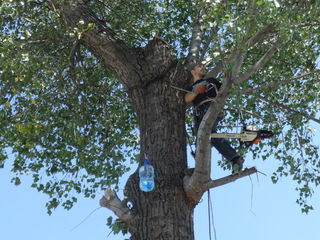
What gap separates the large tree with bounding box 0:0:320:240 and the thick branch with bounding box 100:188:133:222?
0.01m

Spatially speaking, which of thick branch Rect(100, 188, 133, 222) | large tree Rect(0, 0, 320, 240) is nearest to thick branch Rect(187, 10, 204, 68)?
large tree Rect(0, 0, 320, 240)

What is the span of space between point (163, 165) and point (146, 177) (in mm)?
341

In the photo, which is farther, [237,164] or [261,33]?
[237,164]

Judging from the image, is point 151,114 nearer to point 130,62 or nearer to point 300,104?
point 130,62

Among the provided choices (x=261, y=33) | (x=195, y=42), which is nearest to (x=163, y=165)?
(x=261, y=33)

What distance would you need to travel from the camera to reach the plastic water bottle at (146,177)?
6562 mm

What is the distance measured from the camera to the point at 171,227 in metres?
6.38

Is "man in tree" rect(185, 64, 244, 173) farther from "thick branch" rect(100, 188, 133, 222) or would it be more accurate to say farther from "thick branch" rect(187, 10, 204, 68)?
"thick branch" rect(100, 188, 133, 222)

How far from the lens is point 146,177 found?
6.63 metres

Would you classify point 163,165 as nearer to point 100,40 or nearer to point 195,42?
point 100,40

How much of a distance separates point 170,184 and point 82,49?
420 centimetres

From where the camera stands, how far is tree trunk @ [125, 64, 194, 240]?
21.1ft

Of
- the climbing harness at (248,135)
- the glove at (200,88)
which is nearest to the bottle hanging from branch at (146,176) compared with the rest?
the climbing harness at (248,135)

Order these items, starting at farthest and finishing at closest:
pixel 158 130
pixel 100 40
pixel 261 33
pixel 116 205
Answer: pixel 100 40
pixel 158 130
pixel 261 33
pixel 116 205
